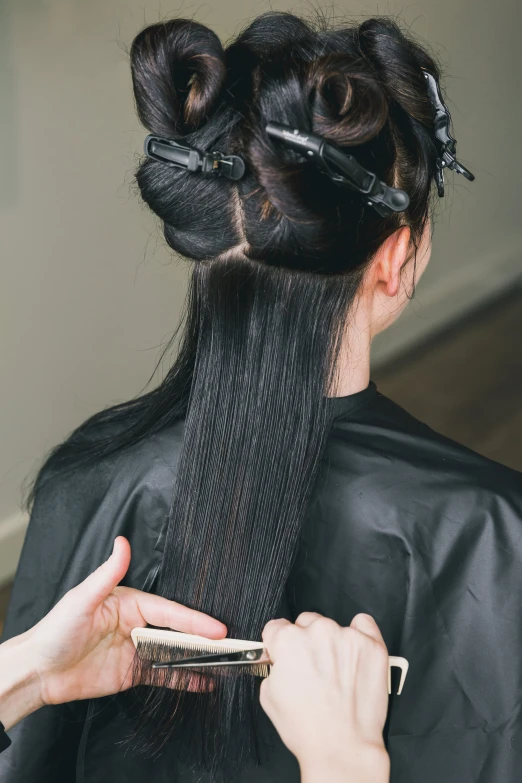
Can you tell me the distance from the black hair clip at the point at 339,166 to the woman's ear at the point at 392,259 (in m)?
0.17

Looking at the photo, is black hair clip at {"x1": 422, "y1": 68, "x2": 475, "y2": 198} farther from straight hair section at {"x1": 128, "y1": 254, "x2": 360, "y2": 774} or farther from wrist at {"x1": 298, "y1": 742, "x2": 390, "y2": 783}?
wrist at {"x1": 298, "y1": 742, "x2": 390, "y2": 783}

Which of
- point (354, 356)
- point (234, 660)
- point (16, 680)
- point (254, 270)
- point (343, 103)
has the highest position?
point (343, 103)

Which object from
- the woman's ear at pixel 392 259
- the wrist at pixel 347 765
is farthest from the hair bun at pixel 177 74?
the wrist at pixel 347 765

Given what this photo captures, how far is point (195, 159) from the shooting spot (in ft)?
3.83

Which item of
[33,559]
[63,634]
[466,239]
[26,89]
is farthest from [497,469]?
[466,239]

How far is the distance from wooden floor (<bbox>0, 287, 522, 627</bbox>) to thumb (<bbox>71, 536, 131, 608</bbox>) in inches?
91.1

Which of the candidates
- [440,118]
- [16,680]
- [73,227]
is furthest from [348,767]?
[73,227]

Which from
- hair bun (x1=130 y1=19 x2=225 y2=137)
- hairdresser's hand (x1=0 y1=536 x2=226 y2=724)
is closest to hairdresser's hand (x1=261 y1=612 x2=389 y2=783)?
hairdresser's hand (x1=0 y1=536 x2=226 y2=724)

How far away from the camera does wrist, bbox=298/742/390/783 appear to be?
3.34 ft

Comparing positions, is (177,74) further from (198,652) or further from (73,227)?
(73,227)

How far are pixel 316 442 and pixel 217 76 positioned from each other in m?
0.58

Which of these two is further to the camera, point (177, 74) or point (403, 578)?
point (403, 578)

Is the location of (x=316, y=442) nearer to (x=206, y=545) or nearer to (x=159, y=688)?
(x=206, y=545)

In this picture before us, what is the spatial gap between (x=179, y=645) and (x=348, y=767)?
1.25 ft
